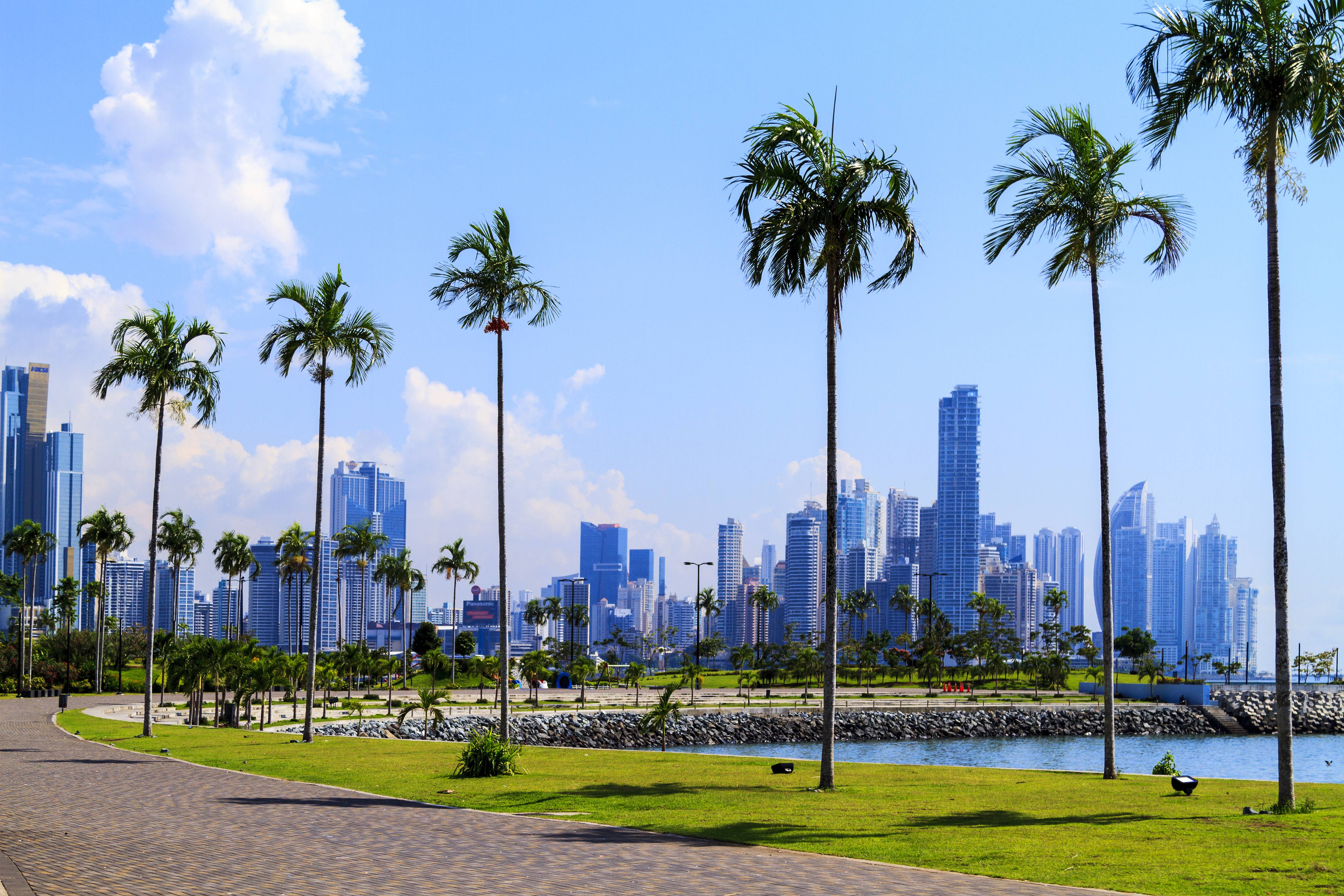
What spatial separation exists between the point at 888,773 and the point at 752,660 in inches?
4310

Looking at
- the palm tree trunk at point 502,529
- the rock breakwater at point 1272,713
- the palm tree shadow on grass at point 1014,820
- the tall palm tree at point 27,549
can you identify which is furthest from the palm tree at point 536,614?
the palm tree shadow on grass at point 1014,820

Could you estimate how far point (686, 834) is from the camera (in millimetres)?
15484

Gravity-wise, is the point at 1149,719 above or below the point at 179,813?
below

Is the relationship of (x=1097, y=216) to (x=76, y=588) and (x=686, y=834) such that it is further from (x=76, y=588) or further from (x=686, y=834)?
(x=76, y=588)

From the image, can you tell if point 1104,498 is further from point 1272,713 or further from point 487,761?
point 1272,713

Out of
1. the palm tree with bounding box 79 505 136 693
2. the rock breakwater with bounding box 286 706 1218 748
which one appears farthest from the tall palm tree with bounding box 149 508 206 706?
the rock breakwater with bounding box 286 706 1218 748

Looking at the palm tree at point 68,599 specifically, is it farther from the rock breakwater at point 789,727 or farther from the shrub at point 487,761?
the shrub at point 487,761

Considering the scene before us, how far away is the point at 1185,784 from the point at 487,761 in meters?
13.8

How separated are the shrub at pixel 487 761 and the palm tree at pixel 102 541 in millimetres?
64008

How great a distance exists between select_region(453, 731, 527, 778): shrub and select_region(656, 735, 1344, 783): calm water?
25.8 metres

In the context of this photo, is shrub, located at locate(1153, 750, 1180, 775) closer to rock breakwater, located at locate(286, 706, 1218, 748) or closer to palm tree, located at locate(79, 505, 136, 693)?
rock breakwater, located at locate(286, 706, 1218, 748)

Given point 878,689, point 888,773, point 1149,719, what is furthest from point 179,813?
point 878,689

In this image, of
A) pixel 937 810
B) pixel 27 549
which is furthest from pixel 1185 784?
pixel 27 549

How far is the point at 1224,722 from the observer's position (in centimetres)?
8125
